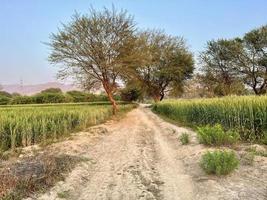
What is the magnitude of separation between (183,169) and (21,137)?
660 centimetres

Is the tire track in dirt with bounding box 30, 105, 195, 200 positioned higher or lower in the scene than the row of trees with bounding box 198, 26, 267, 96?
lower

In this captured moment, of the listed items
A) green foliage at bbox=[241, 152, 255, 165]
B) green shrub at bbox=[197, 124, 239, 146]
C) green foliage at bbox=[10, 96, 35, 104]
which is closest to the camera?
green foliage at bbox=[241, 152, 255, 165]

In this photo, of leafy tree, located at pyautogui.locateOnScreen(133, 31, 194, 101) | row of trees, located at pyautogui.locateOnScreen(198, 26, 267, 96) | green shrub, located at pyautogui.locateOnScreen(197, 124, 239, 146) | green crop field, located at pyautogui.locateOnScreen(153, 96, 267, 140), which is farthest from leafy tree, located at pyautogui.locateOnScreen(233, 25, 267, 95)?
green shrub, located at pyautogui.locateOnScreen(197, 124, 239, 146)

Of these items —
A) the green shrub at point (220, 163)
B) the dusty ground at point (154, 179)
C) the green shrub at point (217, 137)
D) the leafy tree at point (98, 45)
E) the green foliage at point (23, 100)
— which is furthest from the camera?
the green foliage at point (23, 100)

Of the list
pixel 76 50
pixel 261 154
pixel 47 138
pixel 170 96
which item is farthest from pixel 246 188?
pixel 170 96

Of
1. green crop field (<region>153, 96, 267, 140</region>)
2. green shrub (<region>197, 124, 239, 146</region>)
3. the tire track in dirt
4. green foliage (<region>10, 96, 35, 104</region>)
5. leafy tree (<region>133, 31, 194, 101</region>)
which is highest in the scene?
leafy tree (<region>133, 31, 194, 101</region>)

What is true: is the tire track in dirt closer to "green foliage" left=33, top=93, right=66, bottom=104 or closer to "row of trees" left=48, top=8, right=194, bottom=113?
"row of trees" left=48, top=8, right=194, bottom=113

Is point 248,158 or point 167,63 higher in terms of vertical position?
point 167,63

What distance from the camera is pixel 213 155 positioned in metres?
7.50

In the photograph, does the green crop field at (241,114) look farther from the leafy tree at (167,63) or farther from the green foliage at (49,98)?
the green foliage at (49,98)

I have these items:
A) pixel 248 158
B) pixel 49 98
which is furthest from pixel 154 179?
pixel 49 98

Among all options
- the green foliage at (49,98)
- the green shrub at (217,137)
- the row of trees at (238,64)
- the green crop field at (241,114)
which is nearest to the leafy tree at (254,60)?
the row of trees at (238,64)

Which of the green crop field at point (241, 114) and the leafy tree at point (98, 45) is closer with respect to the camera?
the green crop field at point (241, 114)

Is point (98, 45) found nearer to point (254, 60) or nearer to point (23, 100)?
point (254, 60)
